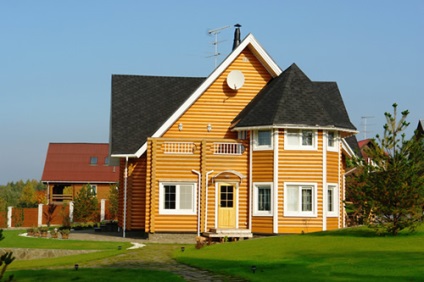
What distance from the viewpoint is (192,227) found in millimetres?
33719

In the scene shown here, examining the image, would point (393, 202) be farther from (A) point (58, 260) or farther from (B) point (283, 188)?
(A) point (58, 260)

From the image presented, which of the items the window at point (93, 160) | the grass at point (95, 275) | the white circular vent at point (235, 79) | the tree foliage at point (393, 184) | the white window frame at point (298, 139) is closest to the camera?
the grass at point (95, 275)

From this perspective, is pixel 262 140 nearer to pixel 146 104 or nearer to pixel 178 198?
pixel 178 198

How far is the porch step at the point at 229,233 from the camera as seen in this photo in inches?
1243

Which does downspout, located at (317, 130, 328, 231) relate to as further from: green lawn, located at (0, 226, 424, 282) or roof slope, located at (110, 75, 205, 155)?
roof slope, located at (110, 75, 205, 155)

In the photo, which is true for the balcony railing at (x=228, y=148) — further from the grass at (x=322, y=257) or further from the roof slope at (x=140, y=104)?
the grass at (x=322, y=257)

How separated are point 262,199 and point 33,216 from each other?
89.1 ft

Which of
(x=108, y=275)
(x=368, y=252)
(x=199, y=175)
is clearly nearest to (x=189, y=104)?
(x=199, y=175)

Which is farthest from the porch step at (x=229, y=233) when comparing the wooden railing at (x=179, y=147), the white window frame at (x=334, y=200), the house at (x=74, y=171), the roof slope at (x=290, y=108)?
the house at (x=74, y=171)

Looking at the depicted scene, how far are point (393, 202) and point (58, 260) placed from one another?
12513mm

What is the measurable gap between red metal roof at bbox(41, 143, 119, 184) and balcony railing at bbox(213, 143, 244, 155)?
3581 cm

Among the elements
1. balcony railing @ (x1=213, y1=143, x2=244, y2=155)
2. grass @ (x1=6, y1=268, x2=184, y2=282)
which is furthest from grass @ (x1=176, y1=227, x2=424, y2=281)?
balcony railing @ (x1=213, y1=143, x2=244, y2=155)

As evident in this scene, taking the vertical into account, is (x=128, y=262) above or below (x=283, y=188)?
below

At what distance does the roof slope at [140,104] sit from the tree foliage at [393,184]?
12.7 meters
